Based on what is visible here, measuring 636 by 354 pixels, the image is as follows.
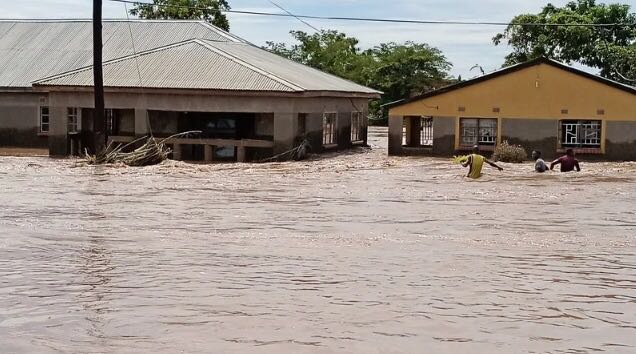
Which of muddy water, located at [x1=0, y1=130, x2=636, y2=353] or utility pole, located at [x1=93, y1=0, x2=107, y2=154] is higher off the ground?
utility pole, located at [x1=93, y1=0, x2=107, y2=154]

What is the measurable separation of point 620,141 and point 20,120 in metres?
22.4

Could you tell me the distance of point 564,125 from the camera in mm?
35875

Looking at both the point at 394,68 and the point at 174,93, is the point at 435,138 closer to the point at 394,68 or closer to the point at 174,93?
the point at 174,93

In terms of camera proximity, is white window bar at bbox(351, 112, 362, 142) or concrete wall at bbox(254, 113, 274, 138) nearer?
concrete wall at bbox(254, 113, 274, 138)

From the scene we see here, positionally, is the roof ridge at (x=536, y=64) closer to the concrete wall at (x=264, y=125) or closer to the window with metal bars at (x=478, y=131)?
the window with metal bars at (x=478, y=131)

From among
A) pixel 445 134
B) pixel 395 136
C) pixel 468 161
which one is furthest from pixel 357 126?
pixel 468 161

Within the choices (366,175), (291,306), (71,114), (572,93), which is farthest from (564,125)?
(291,306)

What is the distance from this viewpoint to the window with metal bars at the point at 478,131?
1435 inches

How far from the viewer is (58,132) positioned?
119 feet

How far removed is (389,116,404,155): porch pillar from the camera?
37.7m

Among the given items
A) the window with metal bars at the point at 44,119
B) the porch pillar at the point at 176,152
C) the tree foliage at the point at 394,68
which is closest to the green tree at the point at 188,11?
the tree foliage at the point at 394,68

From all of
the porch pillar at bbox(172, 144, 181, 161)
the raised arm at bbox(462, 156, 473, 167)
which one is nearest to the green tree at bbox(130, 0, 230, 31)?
the porch pillar at bbox(172, 144, 181, 161)

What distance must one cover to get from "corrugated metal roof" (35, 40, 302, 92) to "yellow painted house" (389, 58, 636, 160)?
574cm

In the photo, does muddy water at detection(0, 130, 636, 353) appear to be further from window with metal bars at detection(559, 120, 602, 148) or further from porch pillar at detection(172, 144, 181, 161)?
window with metal bars at detection(559, 120, 602, 148)
